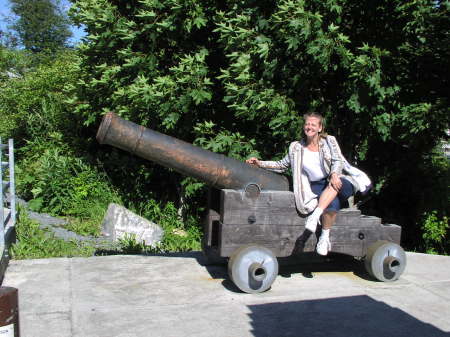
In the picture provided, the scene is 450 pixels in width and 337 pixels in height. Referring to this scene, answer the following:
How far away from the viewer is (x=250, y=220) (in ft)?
15.8

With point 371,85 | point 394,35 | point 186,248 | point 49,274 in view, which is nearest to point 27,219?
point 186,248

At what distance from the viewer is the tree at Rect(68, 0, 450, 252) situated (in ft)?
19.7

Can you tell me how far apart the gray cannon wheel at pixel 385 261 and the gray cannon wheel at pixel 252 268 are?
1.05 metres

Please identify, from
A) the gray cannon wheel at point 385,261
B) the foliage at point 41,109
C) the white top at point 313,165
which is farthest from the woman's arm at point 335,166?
the foliage at point 41,109

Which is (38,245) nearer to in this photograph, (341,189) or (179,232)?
(179,232)

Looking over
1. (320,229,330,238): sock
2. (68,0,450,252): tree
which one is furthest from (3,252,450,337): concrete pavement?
(68,0,450,252): tree

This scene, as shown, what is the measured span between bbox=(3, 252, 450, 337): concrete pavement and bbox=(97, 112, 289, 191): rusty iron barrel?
1008 mm

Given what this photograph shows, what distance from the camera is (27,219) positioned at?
783 centimetres

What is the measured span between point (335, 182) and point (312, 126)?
584 mm

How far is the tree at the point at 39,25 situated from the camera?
36344mm

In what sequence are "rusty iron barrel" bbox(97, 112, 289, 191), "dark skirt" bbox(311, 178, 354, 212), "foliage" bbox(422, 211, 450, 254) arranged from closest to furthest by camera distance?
"rusty iron barrel" bbox(97, 112, 289, 191) → "dark skirt" bbox(311, 178, 354, 212) → "foliage" bbox(422, 211, 450, 254)

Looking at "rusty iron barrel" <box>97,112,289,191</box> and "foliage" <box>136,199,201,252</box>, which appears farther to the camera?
"foliage" <box>136,199,201,252</box>

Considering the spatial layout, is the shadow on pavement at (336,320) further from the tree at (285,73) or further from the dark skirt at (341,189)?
the tree at (285,73)

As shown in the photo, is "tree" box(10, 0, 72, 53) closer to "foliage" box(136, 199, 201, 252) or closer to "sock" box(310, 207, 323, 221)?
"foliage" box(136, 199, 201, 252)
